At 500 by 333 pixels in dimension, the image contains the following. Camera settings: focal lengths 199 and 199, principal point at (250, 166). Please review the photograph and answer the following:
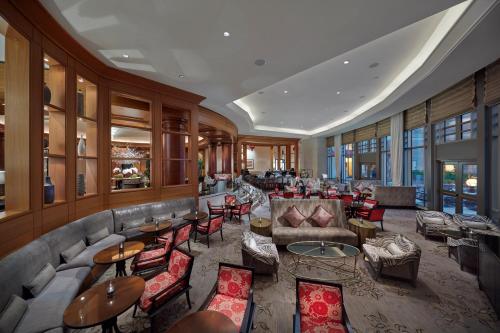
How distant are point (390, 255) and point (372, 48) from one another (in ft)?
15.0

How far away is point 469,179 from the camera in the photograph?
6129 millimetres

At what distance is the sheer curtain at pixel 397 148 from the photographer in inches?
364

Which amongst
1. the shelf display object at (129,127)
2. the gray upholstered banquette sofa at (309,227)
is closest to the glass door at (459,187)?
the gray upholstered banquette sofa at (309,227)

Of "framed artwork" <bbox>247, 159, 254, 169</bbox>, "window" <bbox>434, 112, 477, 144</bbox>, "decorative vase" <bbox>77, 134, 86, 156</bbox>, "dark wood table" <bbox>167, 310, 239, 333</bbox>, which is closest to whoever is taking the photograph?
"dark wood table" <bbox>167, 310, 239, 333</bbox>

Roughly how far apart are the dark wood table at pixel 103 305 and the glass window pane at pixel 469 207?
28.7ft

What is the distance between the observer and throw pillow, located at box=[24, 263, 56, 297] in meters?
2.46

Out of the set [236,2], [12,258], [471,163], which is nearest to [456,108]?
[471,163]

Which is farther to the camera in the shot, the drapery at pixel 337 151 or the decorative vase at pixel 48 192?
the drapery at pixel 337 151

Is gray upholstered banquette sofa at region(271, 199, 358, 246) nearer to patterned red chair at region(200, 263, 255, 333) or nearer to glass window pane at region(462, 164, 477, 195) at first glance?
patterned red chair at region(200, 263, 255, 333)

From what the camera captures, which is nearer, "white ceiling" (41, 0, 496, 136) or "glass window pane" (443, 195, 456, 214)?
"white ceiling" (41, 0, 496, 136)

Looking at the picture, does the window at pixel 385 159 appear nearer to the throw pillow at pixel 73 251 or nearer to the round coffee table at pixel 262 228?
the round coffee table at pixel 262 228

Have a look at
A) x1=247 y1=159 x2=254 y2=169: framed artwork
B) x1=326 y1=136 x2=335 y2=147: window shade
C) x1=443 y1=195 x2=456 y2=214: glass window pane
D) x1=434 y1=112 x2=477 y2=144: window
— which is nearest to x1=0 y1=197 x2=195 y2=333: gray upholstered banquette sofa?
x1=434 y1=112 x2=477 y2=144: window

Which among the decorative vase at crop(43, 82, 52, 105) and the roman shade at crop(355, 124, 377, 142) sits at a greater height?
the roman shade at crop(355, 124, 377, 142)

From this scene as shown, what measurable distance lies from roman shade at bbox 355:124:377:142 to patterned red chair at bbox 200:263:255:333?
12.0 meters
